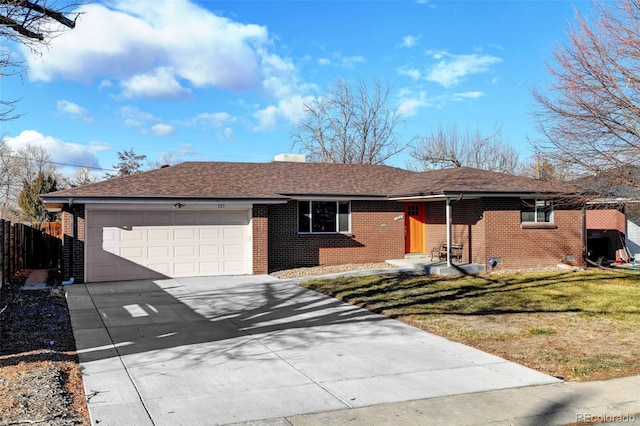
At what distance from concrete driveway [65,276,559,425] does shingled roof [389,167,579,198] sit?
7.88 metres

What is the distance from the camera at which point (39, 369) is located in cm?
654

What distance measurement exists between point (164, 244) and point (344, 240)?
22.0 ft

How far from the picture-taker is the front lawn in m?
7.83

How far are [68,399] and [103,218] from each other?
1100 cm

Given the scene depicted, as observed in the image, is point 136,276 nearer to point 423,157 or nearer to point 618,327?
point 618,327

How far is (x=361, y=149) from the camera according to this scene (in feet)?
128

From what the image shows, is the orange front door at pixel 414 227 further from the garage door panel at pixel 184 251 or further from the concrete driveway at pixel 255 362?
the concrete driveway at pixel 255 362

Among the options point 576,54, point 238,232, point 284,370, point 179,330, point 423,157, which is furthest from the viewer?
point 423,157

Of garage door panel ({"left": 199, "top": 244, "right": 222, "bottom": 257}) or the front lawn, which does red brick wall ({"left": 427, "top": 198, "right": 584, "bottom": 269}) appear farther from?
garage door panel ({"left": 199, "top": 244, "right": 222, "bottom": 257})

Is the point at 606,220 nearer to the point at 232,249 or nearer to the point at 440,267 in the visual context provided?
the point at 440,267

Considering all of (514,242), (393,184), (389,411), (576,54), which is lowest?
(389,411)

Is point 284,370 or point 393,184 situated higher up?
point 393,184

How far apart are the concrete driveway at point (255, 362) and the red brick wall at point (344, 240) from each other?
6826 millimetres

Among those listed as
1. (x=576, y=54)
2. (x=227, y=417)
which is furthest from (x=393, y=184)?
(x=227, y=417)
